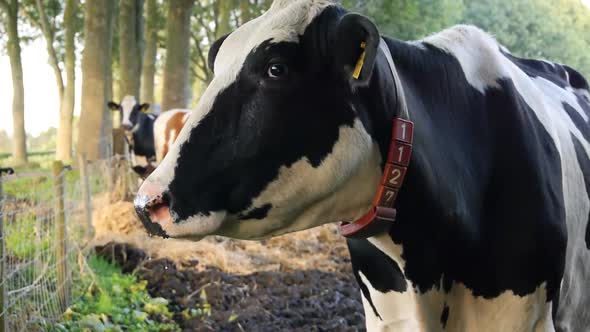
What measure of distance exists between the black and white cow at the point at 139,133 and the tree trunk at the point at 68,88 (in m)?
4.95

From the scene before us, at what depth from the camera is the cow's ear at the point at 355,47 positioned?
156 cm

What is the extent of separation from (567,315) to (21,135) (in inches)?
698

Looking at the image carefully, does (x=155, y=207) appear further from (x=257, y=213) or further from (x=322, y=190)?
(x=322, y=190)

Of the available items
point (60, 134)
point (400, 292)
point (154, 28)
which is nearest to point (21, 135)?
point (60, 134)

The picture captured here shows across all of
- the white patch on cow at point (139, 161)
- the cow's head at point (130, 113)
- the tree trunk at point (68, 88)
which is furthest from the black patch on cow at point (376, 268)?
the tree trunk at point (68, 88)

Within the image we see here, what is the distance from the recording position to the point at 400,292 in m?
1.98

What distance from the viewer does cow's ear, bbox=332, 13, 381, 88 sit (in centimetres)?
156

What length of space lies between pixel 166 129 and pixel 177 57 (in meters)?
3.13

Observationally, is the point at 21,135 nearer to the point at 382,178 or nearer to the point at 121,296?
the point at 121,296

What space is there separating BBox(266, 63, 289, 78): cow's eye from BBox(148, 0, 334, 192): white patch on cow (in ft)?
0.22

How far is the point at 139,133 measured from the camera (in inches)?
456

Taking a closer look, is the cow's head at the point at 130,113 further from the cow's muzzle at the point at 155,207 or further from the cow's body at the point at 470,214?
the cow's muzzle at the point at 155,207

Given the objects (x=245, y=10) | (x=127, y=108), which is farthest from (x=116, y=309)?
(x=245, y=10)

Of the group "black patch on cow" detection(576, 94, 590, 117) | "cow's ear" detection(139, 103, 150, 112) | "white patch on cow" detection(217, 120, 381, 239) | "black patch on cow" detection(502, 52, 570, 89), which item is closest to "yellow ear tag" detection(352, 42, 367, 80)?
"white patch on cow" detection(217, 120, 381, 239)
